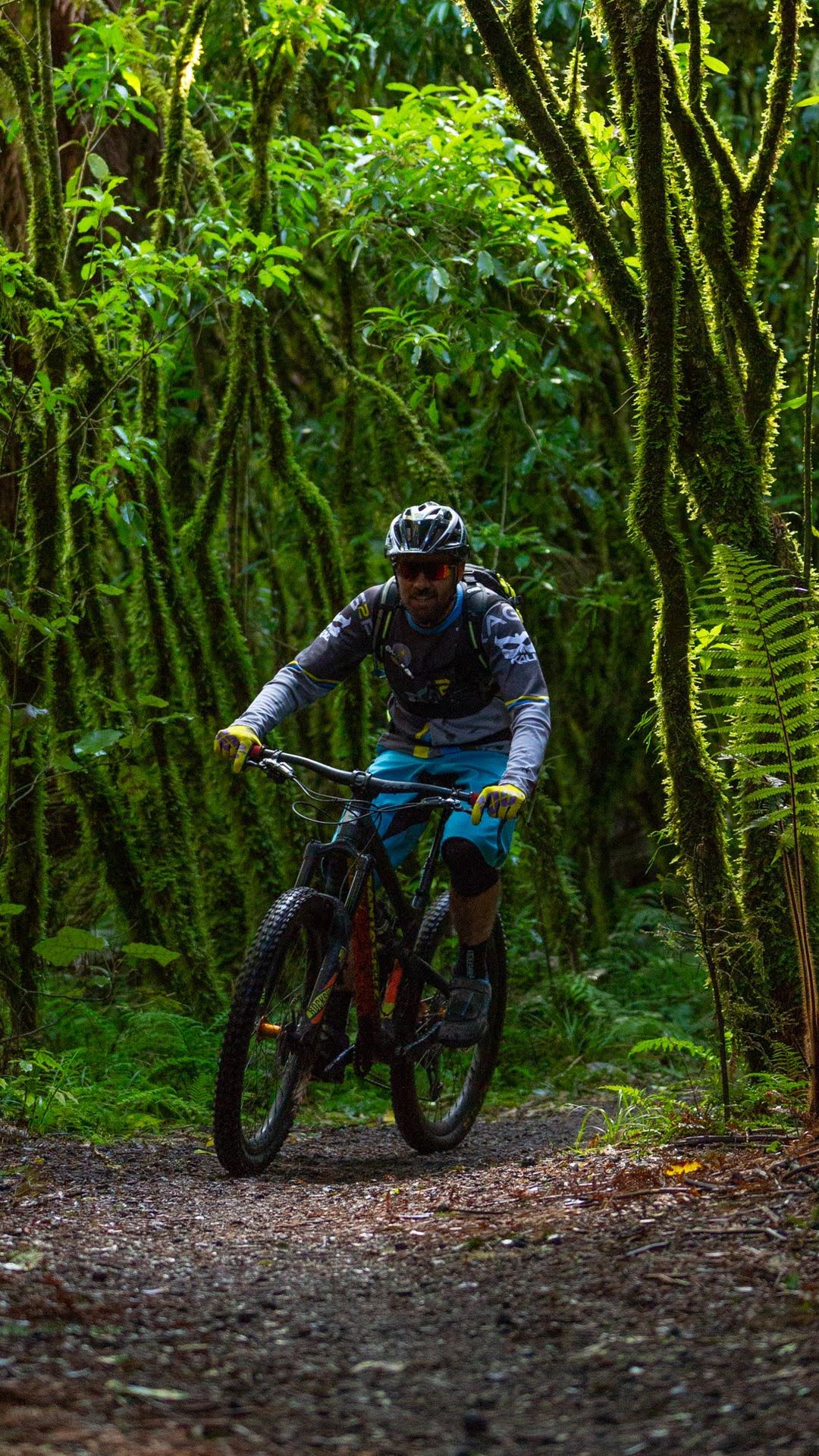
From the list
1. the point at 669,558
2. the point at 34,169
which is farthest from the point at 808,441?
the point at 34,169

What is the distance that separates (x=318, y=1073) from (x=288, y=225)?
457 centimetres

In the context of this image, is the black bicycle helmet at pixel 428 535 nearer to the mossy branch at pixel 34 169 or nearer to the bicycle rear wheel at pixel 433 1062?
the bicycle rear wheel at pixel 433 1062

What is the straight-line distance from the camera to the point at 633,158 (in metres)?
4.42

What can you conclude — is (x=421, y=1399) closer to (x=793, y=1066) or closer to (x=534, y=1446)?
(x=534, y=1446)

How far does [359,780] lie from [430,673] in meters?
0.57

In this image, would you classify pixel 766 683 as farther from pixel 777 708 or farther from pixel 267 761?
pixel 267 761

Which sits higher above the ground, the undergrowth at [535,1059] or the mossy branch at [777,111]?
the mossy branch at [777,111]

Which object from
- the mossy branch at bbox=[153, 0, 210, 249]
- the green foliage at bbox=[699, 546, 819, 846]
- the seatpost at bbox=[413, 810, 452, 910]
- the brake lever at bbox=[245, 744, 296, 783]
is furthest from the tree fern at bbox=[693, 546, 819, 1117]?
the mossy branch at bbox=[153, 0, 210, 249]

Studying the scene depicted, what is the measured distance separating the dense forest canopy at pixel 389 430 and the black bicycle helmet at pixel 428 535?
2.21ft

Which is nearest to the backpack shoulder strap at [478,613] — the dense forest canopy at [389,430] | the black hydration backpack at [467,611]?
the black hydration backpack at [467,611]

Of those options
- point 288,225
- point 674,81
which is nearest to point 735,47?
point 288,225

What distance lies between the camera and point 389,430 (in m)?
8.20

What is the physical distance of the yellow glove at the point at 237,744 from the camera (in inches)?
177

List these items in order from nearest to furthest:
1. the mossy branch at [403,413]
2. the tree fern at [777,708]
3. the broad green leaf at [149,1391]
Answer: the broad green leaf at [149,1391] → the tree fern at [777,708] → the mossy branch at [403,413]
